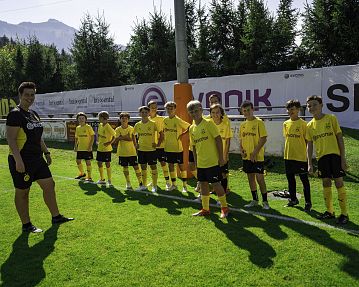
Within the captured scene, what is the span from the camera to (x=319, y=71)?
516 inches

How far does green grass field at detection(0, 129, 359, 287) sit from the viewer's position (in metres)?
4.18

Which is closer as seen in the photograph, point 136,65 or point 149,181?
point 149,181

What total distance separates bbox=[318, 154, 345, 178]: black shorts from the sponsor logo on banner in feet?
41.6

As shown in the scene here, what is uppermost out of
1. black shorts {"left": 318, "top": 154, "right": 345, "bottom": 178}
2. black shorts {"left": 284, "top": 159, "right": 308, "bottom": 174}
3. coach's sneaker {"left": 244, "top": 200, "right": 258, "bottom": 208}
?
black shorts {"left": 318, "top": 154, "right": 345, "bottom": 178}

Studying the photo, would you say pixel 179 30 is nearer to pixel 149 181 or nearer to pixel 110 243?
pixel 149 181

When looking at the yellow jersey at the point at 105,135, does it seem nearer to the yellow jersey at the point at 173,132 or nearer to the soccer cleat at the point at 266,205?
the yellow jersey at the point at 173,132

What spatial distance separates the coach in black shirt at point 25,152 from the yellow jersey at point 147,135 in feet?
9.19

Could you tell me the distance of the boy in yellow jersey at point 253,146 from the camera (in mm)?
6602

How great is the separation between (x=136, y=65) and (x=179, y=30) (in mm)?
22190

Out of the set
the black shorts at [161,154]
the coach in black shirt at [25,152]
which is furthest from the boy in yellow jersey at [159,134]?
the coach in black shirt at [25,152]

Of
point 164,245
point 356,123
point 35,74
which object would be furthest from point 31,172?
point 35,74

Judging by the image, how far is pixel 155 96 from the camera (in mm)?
19016

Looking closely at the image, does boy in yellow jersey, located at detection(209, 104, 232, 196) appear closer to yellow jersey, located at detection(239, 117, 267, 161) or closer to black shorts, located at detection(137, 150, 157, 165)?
yellow jersey, located at detection(239, 117, 267, 161)

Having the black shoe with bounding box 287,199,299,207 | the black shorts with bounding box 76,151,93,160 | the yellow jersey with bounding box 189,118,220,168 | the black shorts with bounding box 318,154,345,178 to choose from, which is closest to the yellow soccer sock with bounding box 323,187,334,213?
the black shorts with bounding box 318,154,345,178
